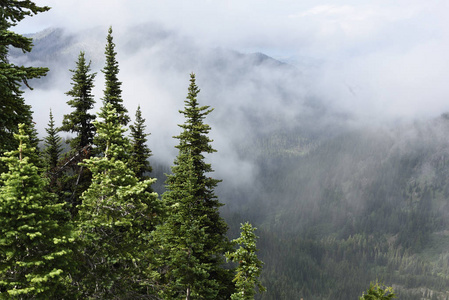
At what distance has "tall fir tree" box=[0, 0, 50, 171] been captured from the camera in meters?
9.95

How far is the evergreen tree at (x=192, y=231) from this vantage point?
20.5m

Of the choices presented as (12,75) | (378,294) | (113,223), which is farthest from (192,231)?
(12,75)

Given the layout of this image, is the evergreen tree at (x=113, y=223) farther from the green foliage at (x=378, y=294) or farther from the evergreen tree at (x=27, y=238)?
the green foliage at (x=378, y=294)

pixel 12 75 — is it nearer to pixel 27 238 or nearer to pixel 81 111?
pixel 27 238

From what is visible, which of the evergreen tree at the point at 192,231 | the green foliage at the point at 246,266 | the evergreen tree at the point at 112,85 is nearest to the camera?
the evergreen tree at the point at 192,231

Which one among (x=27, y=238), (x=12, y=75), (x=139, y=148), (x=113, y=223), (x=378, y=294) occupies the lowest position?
(x=378, y=294)

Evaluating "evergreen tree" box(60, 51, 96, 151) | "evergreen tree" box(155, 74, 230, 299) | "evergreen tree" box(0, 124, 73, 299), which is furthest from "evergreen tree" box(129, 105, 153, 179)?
"evergreen tree" box(0, 124, 73, 299)

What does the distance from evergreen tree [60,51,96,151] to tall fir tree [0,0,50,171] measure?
1655 centimetres

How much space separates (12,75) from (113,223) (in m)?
5.67

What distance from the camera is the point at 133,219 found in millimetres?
11352

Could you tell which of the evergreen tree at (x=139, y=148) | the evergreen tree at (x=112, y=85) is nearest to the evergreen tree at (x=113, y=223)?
the evergreen tree at (x=112, y=85)

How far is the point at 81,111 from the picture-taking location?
1084 inches

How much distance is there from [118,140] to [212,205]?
13010mm

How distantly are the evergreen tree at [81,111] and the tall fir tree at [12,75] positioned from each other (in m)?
16.6
